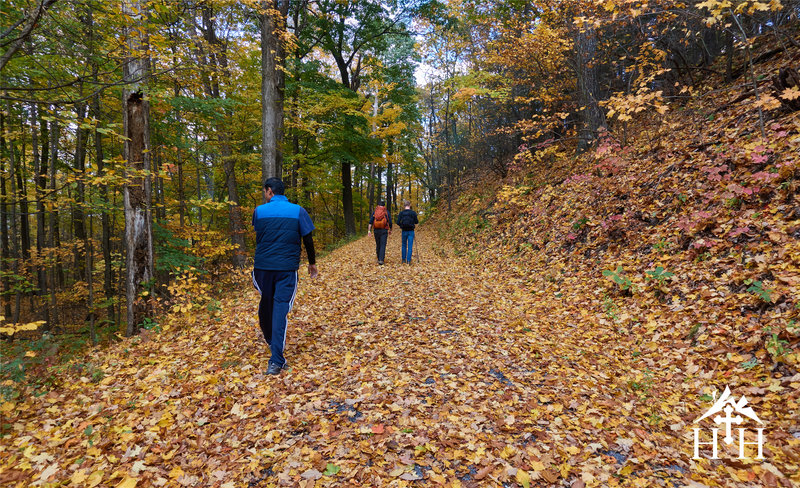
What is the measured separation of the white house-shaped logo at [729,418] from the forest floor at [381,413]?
0.09 m

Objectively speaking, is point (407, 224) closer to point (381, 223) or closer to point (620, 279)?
point (381, 223)

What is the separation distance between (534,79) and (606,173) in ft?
21.0

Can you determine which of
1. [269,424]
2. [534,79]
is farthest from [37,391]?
[534,79]

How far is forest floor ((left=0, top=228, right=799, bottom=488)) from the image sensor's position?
2.62m

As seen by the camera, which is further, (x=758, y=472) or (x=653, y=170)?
→ (x=653, y=170)

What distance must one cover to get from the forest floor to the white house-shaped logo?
90 millimetres

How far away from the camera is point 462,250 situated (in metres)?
13.3

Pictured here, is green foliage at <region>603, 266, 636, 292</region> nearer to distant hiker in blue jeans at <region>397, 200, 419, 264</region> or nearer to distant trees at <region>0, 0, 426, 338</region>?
distant hiker in blue jeans at <region>397, 200, 419, 264</region>

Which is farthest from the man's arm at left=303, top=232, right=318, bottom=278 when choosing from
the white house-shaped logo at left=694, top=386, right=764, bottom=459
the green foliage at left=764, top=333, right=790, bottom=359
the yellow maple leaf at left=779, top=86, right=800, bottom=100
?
the yellow maple leaf at left=779, top=86, right=800, bottom=100

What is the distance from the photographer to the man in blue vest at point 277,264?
13.9 feet

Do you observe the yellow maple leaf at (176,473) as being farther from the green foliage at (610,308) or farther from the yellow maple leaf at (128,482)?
the green foliage at (610,308)

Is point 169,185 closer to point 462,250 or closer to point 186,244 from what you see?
point 186,244

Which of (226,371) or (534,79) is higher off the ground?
(534,79)

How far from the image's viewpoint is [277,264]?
4.25 m
